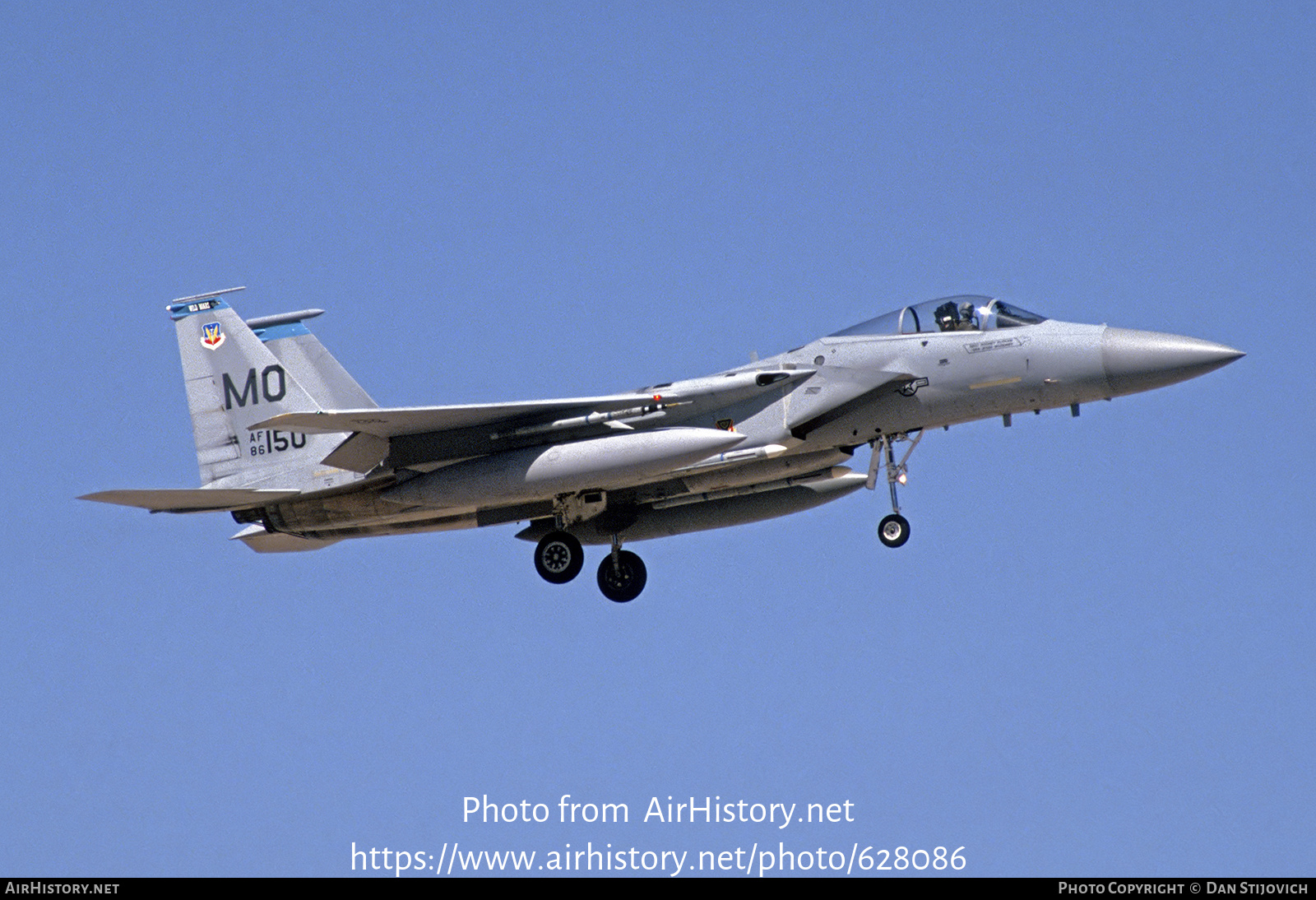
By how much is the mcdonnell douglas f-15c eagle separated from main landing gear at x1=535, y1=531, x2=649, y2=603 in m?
0.02

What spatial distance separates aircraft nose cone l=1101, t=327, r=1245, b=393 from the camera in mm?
18781

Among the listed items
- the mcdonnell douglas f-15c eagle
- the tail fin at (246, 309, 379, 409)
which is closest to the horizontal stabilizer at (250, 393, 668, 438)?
the mcdonnell douglas f-15c eagle

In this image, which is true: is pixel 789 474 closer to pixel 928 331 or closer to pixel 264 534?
pixel 928 331

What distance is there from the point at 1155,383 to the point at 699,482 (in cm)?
520

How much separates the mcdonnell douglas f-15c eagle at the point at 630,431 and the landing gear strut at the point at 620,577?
0.06 feet

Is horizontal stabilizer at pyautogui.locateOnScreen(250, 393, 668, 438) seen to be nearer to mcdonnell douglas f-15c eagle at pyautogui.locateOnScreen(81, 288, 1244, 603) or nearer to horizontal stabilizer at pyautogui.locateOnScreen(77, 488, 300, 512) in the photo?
mcdonnell douglas f-15c eagle at pyautogui.locateOnScreen(81, 288, 1244, 603)

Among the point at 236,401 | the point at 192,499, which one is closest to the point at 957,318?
the point at 236,401

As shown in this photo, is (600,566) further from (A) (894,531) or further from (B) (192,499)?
(B) (192,499)

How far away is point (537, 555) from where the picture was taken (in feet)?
67.8

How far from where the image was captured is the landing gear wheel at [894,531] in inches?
749

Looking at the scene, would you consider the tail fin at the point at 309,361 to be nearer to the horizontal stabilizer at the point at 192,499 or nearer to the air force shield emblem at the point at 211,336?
the air force shield emblem at the point at 211,336

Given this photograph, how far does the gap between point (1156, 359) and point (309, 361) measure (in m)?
10.2

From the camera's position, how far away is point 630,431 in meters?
19.4
